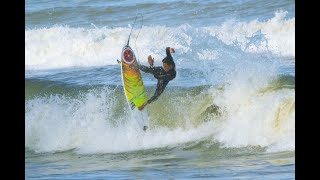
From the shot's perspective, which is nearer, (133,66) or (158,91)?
(133,66)

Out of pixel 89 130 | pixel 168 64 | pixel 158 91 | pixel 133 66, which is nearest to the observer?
pixel 133 66

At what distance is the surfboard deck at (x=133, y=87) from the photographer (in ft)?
42.3

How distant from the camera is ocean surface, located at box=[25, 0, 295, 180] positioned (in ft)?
37.2

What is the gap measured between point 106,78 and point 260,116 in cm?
387

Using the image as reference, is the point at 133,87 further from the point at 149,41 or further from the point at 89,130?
the point at 149,41

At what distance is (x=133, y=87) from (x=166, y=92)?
3.24ft

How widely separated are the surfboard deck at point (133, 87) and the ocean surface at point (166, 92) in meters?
0.13

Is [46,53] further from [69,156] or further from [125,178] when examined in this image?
[125,178]

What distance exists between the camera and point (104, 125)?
522 inches

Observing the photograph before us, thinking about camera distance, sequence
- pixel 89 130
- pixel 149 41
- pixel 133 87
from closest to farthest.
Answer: pixel 133 87 < pixel 89 130 < pixel 149 41

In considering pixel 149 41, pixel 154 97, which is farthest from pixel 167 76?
pixel 149 41

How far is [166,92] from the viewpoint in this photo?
1378 centimetres

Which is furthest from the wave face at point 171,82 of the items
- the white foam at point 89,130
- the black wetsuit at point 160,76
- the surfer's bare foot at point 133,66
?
the surfer's bare foot at point 133,66

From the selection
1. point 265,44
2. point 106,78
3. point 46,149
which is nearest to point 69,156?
point 46,149
